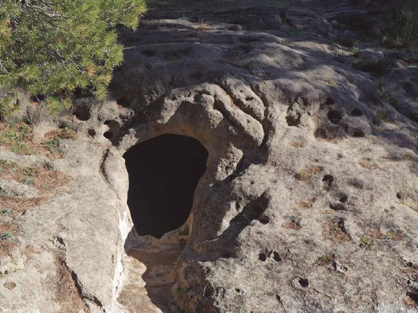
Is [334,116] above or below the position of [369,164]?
above

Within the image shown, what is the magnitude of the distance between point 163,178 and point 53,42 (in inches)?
350

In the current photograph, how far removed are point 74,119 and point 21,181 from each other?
8.74ft

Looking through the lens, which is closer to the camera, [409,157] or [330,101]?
[409,157]

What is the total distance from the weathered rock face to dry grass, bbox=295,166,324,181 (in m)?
0.03

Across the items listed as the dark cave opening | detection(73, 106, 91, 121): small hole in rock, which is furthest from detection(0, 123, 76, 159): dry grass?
the dark cave opening

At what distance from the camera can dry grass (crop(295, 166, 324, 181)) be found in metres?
9.98

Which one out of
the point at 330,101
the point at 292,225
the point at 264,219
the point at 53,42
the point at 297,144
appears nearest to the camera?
the point at 53,42

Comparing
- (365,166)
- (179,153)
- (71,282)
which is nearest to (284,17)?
(179,153)

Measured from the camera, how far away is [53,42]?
830 cm

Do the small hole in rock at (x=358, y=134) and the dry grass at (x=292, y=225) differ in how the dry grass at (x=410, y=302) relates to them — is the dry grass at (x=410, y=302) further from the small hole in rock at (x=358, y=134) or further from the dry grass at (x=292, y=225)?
the small hole in rock at (x=358, y=134)

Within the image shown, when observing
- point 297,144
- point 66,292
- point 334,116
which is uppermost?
point 334,116

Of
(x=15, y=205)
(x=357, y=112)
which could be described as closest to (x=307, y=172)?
(x=357, y=112)

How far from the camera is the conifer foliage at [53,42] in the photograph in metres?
7.96

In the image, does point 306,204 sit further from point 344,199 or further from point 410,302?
point 410,302
